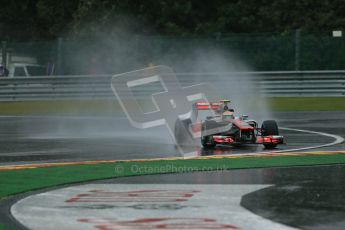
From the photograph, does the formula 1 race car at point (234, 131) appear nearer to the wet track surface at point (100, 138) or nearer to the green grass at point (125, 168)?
the wet track surface at point (100, 138)

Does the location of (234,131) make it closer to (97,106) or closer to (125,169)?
(125,169)

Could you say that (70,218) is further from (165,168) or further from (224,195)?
(165,168)

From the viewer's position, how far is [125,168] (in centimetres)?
1284

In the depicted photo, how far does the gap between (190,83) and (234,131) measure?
15148mm

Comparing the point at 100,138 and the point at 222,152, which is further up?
the point at 222,152

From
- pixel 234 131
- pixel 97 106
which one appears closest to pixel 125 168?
pixel 234 131

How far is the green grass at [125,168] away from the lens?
455 inches

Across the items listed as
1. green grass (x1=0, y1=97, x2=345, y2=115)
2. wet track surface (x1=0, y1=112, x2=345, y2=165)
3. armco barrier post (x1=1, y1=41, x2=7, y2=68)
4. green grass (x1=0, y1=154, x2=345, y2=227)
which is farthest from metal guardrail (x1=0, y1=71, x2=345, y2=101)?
green grass (x1=0, y1=154, x2=345, y2=227)

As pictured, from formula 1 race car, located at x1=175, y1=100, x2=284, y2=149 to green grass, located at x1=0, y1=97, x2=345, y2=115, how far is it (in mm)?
10598

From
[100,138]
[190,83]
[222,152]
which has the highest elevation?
[190,83]

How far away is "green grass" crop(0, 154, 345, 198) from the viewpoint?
11547 mm

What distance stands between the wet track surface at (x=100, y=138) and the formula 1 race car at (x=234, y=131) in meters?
0.17

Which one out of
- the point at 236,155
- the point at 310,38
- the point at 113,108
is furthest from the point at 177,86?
the point at 236,155

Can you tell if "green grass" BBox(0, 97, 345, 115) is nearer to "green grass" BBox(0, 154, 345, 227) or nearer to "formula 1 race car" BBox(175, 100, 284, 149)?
"formula 1 race car" BBox(175, 100, 284, 149)
